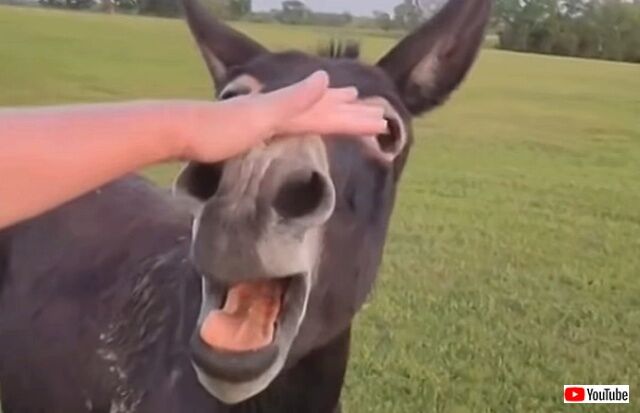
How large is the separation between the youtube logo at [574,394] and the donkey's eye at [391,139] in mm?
1026

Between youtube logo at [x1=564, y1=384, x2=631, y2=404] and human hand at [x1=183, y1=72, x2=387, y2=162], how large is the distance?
1.16 m

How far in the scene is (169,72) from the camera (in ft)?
6.13

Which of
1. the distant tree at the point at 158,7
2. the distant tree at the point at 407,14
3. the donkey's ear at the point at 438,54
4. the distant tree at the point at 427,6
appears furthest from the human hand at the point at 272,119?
the distant tree at the point at 158,7

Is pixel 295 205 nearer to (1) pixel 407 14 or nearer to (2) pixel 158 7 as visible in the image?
(1) pixel 407 14

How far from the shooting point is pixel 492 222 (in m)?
2.04

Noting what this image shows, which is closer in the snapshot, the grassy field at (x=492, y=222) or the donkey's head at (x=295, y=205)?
the donkey's head at (x=295, y=205)

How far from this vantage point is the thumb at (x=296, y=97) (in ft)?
2.48

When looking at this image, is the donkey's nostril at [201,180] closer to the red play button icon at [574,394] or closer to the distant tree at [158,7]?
the distant tree at [158,7]

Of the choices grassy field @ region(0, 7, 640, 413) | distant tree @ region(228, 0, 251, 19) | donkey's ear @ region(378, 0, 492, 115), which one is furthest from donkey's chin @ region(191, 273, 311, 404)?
grassy field @ region(0, 7, 640, 413)

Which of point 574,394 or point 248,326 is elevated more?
point 248,326

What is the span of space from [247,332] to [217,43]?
311 mm

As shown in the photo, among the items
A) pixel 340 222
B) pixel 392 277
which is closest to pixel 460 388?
pixel 392 277

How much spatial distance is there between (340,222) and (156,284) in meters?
0.31

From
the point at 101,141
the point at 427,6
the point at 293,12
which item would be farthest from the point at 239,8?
the point at 101,141
